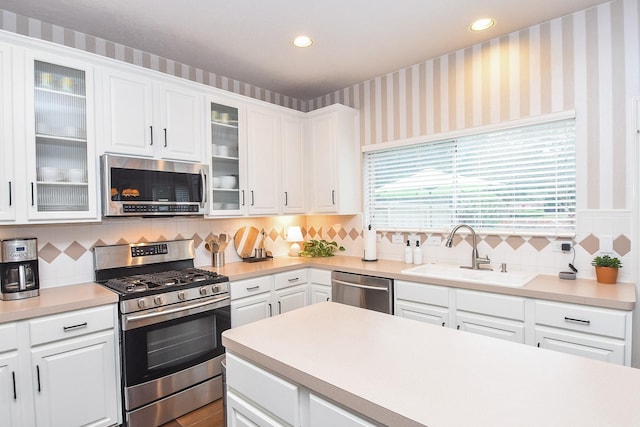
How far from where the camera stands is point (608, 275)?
2.28 metres

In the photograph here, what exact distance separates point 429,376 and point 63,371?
2.07 m

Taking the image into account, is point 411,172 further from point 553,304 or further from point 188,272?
point 188,272

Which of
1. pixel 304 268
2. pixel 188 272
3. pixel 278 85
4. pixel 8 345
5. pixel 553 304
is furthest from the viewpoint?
pixel 278 85

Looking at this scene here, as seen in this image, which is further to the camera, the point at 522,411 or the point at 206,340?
the point at 206,340

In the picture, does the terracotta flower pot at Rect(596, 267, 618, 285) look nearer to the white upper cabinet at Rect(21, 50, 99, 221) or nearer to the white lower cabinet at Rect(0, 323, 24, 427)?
the white upper cabinet at Rect(21, 50, 99, 221)

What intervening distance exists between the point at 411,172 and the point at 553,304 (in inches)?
66.3

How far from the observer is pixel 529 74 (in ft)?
8.73

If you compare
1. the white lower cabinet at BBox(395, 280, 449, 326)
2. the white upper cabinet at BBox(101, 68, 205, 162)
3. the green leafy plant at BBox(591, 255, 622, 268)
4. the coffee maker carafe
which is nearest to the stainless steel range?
the coffee maker carafe

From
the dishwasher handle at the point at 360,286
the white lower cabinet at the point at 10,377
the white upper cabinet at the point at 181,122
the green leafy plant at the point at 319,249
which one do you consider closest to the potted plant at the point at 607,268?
the dishwasher handle at the point at 360,286

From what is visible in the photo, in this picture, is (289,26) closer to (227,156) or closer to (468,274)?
(227,156)

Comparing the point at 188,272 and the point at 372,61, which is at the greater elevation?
the point at 372,61

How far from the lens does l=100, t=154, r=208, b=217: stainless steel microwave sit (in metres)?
2.40

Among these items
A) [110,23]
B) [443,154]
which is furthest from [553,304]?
[110,23]

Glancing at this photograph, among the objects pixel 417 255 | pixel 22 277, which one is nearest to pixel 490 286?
pixel 417 255
